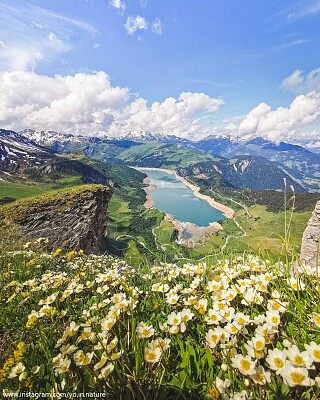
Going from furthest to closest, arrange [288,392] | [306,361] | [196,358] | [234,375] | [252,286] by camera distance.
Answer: [252,286]
[196,358]
[234,375]
[288,392]
[306,361]

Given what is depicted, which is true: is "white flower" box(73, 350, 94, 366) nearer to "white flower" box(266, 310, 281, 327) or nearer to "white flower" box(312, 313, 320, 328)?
"white flower" box(266, 310, 281, 327)

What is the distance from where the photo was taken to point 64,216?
32750 millimetres

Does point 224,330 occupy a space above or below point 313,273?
below

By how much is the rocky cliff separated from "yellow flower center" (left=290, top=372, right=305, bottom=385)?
2576 centimetres

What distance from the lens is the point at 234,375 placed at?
92.0 inches

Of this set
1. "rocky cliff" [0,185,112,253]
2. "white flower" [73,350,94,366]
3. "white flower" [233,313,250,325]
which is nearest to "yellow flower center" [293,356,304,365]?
"white flower" [233,313,250,325]

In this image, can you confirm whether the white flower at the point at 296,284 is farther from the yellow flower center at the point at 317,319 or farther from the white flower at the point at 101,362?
the white flower at the point at 101,362

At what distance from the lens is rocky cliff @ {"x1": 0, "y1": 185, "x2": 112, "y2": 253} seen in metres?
28.5

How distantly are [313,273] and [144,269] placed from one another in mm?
3492

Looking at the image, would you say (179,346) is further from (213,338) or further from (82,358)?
(82,358)

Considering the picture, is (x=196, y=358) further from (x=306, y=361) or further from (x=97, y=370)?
(x=306, y=361)

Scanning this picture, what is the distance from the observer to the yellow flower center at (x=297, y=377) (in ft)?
Answer: 6.14

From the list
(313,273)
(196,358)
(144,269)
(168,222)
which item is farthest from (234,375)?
(168,222)

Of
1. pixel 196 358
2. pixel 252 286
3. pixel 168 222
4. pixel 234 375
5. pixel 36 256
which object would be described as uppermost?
pixel 252 286
